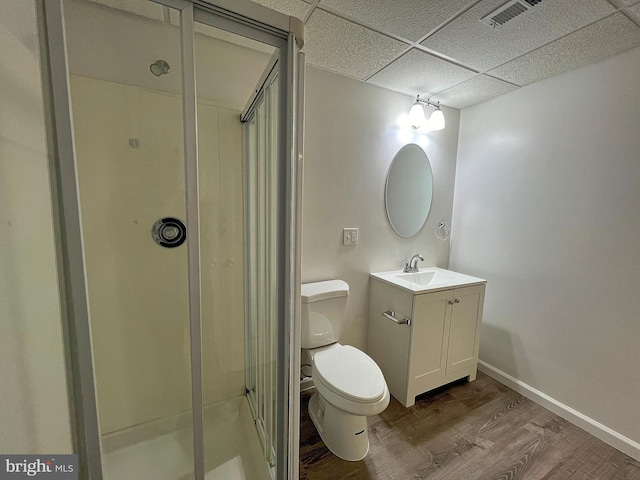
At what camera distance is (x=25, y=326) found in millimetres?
663

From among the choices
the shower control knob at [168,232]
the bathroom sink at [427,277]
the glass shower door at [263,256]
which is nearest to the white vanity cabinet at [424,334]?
the bathroom sink at [427,277]

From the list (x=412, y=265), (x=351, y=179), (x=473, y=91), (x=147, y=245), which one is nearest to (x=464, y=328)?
(x=412, y=265)

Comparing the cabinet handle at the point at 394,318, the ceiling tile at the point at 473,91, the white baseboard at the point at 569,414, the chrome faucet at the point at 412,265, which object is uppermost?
the ceiling tile at the point at 473,91

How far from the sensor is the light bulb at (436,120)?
2010 millimetres

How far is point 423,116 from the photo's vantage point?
6.58 ft

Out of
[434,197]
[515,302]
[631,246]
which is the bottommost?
[515,302]

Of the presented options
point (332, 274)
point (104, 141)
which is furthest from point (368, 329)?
point (104, 141)

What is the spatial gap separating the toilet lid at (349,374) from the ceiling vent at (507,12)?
177 cm

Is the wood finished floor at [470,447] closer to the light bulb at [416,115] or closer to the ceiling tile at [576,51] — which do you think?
the light bulb at [416,115]

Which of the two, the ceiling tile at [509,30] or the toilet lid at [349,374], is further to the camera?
the toilet lid at [349,374]

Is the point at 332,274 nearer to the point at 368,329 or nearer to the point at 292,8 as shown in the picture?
the point at 368,329

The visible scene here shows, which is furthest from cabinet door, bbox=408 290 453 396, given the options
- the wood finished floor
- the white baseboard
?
the white baseboard

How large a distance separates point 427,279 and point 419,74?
1482mm

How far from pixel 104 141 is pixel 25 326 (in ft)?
2.85
